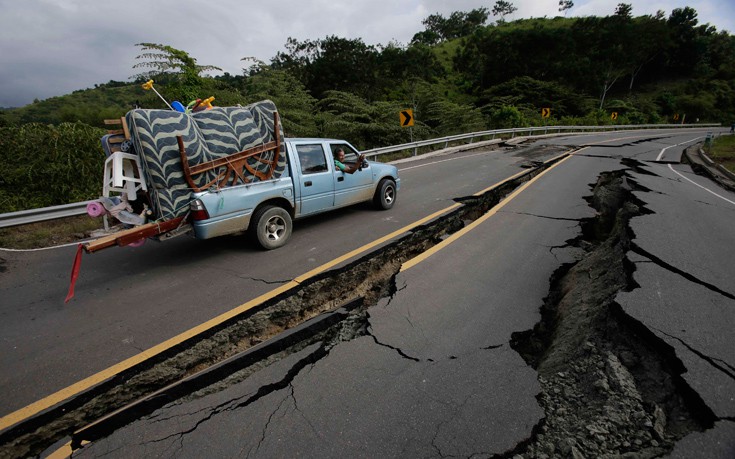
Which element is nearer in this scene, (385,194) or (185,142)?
(185,142)

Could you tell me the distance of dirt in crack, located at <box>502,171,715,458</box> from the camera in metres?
2.17

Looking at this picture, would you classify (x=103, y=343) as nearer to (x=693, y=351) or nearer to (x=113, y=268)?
(x=113, y=268)

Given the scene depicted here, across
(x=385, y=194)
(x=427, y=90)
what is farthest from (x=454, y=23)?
(x=385, y=194)

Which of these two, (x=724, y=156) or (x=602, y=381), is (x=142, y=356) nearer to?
(x=602, y=381)

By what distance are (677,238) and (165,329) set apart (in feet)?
23.9

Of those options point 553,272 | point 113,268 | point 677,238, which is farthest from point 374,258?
point 677,238

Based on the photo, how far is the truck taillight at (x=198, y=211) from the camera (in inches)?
179

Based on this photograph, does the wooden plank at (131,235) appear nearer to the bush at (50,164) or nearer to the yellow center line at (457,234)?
the yellow center line at (457,234)

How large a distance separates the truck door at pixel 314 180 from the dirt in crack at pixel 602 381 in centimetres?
395

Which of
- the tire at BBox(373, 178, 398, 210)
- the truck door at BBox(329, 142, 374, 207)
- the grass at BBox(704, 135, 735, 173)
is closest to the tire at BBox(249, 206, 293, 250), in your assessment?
the truck door at BBox(329, 142, 374, 207)

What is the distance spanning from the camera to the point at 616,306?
132 inches

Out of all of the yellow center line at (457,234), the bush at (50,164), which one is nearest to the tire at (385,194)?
the yellow center line at (457,234)

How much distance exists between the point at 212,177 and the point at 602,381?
16.2 ft

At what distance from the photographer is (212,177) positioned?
477 cm
